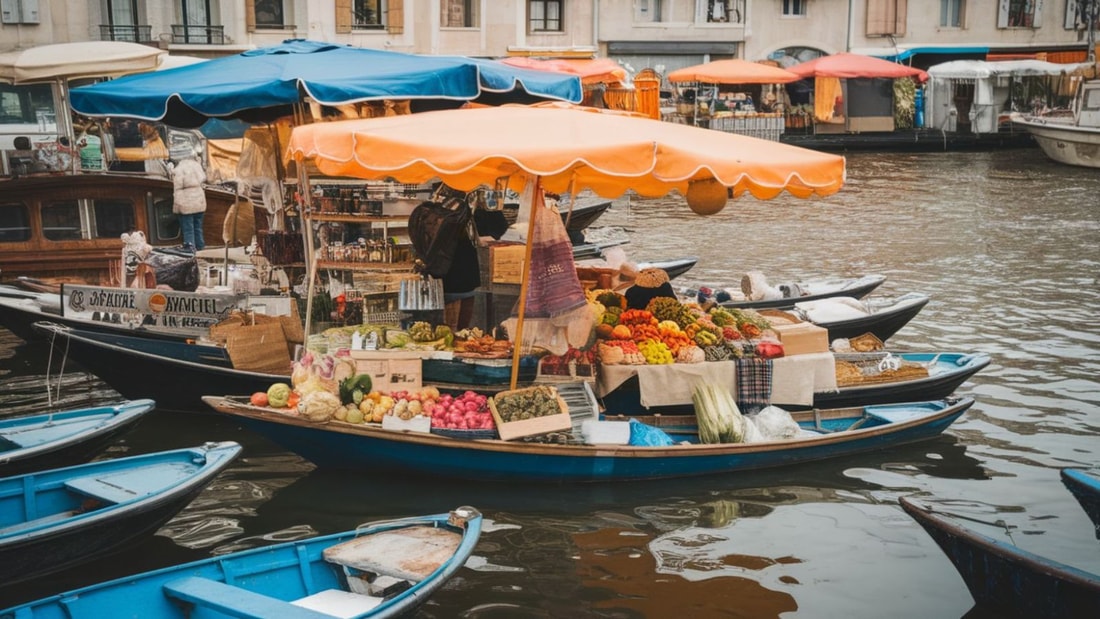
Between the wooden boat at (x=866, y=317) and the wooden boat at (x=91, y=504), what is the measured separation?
6475 mm

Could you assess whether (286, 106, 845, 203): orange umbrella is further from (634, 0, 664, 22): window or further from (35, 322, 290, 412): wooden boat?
(634, 0, 664, 22): window

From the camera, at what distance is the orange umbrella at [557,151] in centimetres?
Answer: 717

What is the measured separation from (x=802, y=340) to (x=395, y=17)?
24987 mm

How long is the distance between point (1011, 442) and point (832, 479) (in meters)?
1.96

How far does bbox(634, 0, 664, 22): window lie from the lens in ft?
112

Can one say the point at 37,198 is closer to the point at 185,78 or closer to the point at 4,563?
the point at 185,78

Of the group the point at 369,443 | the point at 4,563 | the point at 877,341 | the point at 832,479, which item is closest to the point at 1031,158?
the point at 877,341

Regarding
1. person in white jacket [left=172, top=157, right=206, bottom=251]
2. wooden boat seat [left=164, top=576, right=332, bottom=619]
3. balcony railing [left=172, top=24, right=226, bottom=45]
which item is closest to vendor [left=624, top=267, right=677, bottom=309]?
wooden boat seat [left=164, top=576, right=332, bottom=619]

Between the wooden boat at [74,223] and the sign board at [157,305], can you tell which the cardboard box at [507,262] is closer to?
the sign board at [157,305]

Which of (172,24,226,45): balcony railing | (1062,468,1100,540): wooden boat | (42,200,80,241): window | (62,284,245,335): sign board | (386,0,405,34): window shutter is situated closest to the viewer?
(1062,468,1100,540): wooden boat

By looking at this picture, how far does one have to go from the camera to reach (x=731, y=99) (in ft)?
107

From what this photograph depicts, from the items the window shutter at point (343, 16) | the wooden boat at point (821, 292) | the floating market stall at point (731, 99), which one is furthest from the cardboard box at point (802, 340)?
the window shutter at point (343, 16)

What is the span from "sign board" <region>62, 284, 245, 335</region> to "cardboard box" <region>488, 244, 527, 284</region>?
2693mm

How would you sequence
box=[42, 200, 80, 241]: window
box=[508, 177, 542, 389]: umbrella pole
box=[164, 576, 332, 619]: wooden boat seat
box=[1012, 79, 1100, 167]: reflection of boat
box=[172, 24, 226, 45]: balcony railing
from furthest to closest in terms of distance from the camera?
box=[172, 24, 226, 45]: balcony railing
box=[1012, 79, 1100, 167]: reflection of boat
box=[42, 200, 80, 241]: window
box=[508, 177, 542, 389]: umbrella pole
box=[164, 576, 332, 619]: wooden boat seat
